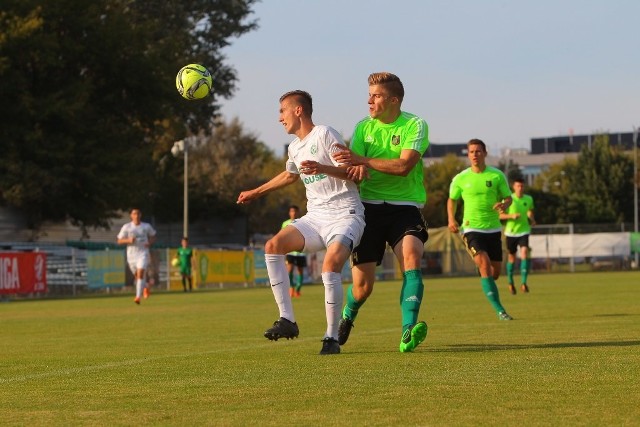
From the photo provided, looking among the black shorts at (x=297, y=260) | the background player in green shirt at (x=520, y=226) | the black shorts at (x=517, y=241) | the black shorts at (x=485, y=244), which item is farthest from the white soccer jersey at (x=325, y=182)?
the black shorts at (x=297, y=260)

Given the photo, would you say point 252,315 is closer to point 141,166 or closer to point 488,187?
point 488,187

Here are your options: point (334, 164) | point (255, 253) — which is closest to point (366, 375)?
point (334, 164)

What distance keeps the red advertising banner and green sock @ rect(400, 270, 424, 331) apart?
24.5 m

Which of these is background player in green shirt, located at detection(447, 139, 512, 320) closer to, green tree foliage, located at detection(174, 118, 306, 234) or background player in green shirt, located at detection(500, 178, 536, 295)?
background player in green shirt, located at detection(500, 178, 536, 295)

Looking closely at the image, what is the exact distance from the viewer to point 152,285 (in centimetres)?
4488

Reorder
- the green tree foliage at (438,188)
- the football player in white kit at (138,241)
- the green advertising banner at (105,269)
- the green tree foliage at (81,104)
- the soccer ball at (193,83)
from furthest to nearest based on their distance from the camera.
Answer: the green tree foliage at (438,188)
the green tree foliage at (81,104)
the green advertising banner at (105,269)
the football player in white kit at (138,241)
the soccer ball at (193,83)

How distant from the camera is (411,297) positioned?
10.5m

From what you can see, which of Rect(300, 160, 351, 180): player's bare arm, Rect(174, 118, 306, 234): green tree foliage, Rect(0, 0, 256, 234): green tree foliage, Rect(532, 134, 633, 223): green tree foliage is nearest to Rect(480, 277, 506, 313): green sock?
Rect(300, 160, 351, 180): player's bare arm

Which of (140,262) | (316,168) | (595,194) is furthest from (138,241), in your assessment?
(595,194)

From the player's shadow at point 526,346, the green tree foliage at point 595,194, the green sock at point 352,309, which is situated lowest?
the player's shadow at point 526,346

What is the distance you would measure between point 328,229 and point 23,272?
26013 mm

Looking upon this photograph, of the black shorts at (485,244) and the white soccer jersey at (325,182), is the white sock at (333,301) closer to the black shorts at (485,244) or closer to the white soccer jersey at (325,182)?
the white soccer jersey at (325,182)

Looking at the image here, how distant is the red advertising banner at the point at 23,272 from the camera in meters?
33.9

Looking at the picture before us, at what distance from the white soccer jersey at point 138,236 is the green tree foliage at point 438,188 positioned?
192ft
